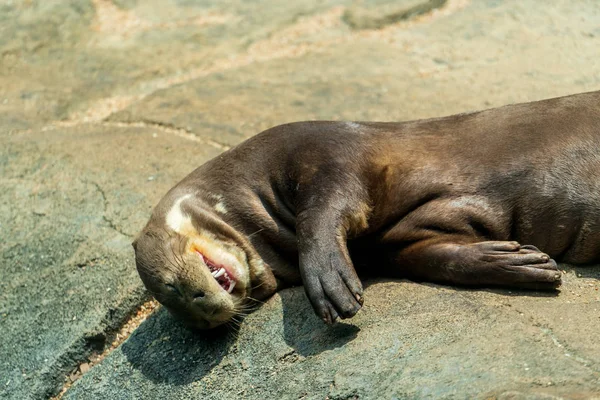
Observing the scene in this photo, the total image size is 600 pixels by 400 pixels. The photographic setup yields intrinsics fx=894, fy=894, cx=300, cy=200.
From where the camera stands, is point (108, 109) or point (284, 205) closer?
point (284, 205)

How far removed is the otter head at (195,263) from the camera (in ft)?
13.3

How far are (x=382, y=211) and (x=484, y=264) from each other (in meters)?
0.61

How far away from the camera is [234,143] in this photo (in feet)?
19.4

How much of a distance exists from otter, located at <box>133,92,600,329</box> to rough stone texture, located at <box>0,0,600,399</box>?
0.50 ft

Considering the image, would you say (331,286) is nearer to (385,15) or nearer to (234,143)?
(234,143)

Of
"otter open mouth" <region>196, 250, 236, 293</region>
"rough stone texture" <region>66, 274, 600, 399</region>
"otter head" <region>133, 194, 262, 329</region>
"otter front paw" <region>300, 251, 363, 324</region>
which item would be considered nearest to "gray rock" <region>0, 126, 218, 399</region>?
"rough stone texture" <region>66, 274, 600, 399</region>

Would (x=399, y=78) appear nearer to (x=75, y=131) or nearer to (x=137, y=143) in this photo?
(x=137, y=143)

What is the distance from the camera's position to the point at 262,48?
750cm

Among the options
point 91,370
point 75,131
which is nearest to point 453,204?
point 91,370

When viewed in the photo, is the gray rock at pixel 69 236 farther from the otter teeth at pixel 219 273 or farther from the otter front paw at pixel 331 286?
the otter front paw at pixel 331 286

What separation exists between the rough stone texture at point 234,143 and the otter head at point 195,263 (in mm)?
185

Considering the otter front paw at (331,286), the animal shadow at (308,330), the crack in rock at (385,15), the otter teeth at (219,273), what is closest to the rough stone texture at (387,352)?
the animal shadow at (308,330)

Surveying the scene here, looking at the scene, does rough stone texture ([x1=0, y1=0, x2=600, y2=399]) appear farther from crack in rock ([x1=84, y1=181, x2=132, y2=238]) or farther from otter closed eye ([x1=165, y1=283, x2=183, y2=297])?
Answer: otter closed eye ([x1=165, y1=283, x2=183, y2=297])

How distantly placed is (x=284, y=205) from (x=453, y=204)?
0.82 metres
